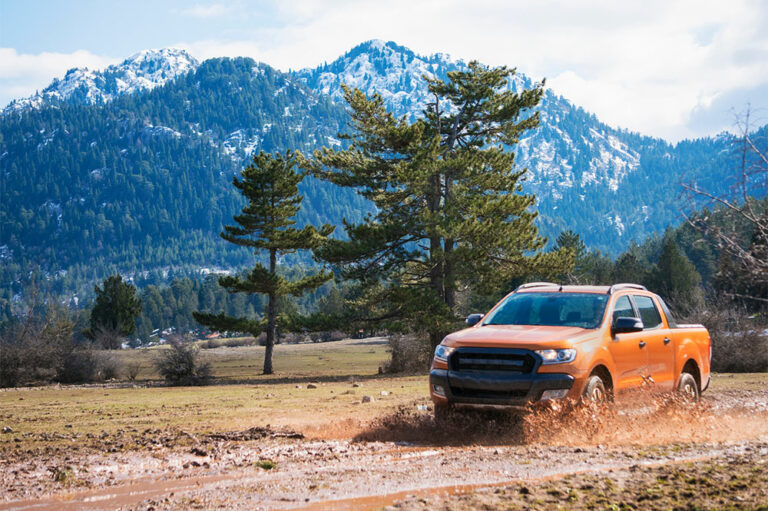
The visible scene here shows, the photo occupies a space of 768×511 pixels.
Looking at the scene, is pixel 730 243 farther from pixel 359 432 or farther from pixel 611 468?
pixel 359 432

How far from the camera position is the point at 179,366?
34375mm

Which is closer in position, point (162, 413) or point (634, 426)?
point (634, 426)

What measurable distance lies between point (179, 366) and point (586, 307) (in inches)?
1099

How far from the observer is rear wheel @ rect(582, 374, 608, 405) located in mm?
8414

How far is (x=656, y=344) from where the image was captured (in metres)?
10.1

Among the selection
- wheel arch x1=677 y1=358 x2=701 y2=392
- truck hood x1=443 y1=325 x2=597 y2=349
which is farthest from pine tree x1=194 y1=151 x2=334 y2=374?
truck hood x1=443 y1=325 x2=597 y2=349

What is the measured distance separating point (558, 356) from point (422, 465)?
2.33 metres

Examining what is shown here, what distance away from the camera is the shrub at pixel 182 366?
34000 mm

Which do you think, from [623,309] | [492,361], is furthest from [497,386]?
[623,309]

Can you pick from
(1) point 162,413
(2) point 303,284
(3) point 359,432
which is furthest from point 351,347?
(3) point 359,432

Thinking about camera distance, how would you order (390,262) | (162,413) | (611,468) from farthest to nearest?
(390,262) → (162,413) → (611,468)

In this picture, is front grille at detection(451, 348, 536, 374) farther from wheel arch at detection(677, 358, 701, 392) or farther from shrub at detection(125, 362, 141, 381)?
shrub at detection(125, 362, 141, 381)

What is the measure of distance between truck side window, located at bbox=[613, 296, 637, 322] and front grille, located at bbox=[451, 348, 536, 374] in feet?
5.99

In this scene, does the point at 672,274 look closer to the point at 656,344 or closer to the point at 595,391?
the point at 656,344
